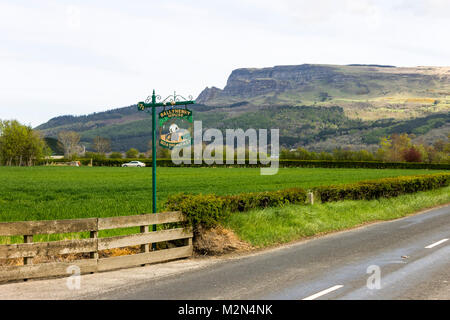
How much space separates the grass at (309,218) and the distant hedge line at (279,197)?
454 mm

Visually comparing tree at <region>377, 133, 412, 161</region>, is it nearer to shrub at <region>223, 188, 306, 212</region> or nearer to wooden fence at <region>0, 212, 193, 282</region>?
shrub at <region>223, 188, 306, 212</region>

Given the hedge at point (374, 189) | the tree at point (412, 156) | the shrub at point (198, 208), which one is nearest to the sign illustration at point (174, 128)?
the shrub at point (198, 208)

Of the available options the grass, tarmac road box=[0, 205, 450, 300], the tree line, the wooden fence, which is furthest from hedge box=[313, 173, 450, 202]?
the tree line

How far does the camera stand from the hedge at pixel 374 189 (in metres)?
23.4

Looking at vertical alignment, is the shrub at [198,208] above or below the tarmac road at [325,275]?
above

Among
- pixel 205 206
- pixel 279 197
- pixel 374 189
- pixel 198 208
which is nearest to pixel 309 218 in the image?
pixel 279 197

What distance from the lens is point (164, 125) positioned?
13.3m

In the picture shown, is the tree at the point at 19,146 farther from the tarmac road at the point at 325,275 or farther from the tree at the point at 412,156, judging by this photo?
the tarmac road at the point at 325,275

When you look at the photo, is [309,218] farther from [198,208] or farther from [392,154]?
[392,154]

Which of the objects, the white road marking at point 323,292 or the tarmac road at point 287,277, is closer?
the white road marking at point 323,292

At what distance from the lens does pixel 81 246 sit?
10.6 m

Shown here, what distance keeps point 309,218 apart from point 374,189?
8865mm
